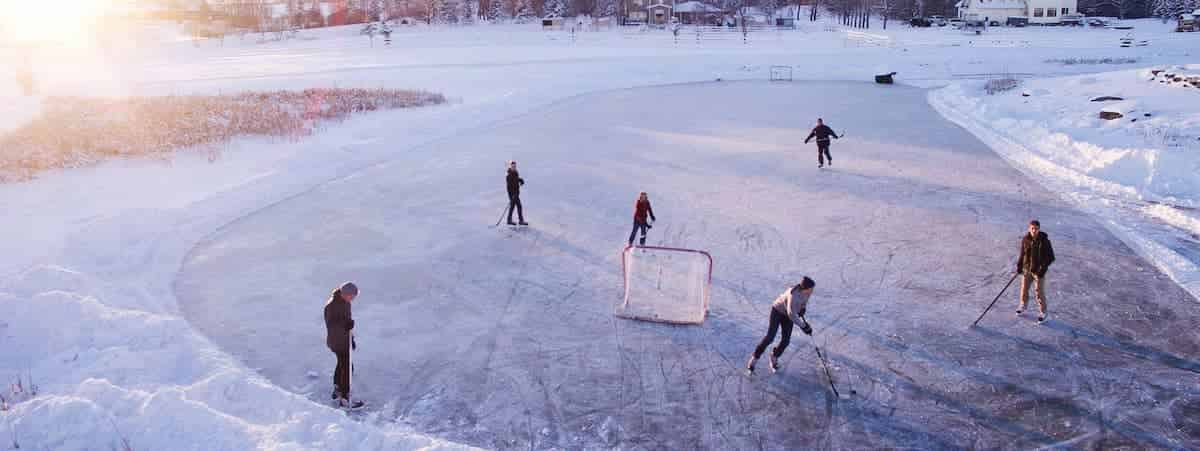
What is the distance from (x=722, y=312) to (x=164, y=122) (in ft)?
74.3

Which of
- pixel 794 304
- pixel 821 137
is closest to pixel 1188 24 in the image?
pixel 821 137

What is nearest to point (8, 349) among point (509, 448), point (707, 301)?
point (509, 448)

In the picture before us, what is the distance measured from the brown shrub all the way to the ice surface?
710 centimetres

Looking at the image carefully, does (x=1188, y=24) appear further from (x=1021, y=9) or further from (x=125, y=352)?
(x=125, y=352)

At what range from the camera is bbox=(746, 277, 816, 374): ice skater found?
8.06m

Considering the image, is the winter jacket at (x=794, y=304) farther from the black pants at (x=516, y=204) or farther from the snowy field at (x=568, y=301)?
the black pants at (x=516, y=204)

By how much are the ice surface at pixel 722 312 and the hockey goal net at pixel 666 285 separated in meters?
0.24

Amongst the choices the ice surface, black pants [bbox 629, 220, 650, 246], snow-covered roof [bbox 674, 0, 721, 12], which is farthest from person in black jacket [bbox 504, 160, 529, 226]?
snow-covered roof [bbox 674, 0, 721, 12]

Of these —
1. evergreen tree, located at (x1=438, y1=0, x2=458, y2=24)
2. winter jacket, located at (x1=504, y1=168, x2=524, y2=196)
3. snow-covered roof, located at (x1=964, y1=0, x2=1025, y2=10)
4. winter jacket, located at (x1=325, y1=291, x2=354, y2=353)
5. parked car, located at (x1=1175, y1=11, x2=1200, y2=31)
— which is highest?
snow-covered roof, located at (x1=964, y1=0, x2=1025, y2=10)

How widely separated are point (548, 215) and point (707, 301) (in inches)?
220

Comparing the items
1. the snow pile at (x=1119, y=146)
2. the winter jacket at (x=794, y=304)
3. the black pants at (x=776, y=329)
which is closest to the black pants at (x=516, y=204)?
the black pants at (x=776, y=329)

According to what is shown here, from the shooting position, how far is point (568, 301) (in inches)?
431

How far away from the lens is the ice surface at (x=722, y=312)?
305 inches

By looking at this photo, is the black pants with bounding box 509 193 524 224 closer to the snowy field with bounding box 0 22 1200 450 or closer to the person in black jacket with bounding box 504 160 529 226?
the person in black jacket with bounding box 504 160 529 226
